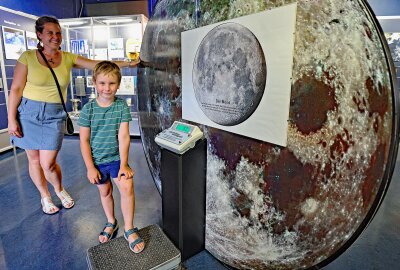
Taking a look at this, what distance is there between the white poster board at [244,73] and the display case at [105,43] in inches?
165

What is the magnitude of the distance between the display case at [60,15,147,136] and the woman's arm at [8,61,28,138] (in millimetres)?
3373

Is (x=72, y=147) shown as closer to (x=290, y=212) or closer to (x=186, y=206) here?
(x=186, y=206)

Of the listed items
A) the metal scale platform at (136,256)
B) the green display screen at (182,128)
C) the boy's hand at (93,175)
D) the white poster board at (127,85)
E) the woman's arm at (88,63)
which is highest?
the woman's arm at (88,63)

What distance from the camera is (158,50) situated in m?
2.19

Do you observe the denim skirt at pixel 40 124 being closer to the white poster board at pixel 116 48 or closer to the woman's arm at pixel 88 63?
the woman's arm at pixel 88 63

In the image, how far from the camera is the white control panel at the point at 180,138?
1.55 m

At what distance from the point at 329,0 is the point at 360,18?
0.15 meters

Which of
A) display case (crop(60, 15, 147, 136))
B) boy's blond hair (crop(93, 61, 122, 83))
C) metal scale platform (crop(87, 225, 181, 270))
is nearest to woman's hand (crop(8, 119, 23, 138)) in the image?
boy's blond hair (crop(93, 61, 122, 83))

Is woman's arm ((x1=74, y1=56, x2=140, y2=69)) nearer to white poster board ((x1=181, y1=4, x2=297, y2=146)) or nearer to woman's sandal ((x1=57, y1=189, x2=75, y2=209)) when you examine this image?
white poster board ((x1=181, y1=4, x2=297, y2=146))

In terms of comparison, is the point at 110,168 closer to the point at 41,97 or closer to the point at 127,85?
the point at 41,97

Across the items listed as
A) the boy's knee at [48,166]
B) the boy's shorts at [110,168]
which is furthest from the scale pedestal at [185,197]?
the boy's knee at [48,166]

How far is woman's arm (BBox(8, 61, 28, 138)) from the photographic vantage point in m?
2.16

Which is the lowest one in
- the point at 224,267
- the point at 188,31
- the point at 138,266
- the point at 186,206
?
the point at 224,267

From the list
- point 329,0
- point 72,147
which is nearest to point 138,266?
point 329,0
